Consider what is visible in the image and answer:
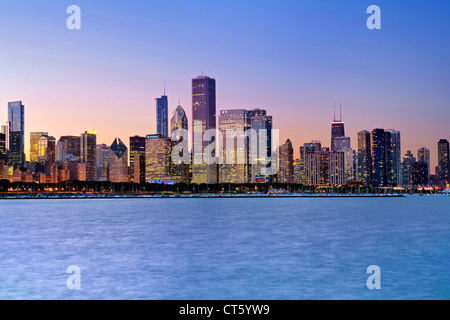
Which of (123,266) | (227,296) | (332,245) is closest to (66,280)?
(123,266)

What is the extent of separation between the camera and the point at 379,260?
149ft

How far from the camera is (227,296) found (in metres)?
29.3

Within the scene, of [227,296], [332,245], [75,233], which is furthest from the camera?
[75,233]

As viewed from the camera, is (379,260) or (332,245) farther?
(332,245)

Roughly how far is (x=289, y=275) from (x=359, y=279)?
15.6 feet

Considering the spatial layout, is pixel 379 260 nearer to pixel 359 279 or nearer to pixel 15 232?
pixel 359 279

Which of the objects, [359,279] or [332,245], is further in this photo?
[332,245]

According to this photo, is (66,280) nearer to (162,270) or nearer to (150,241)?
(162,270)
